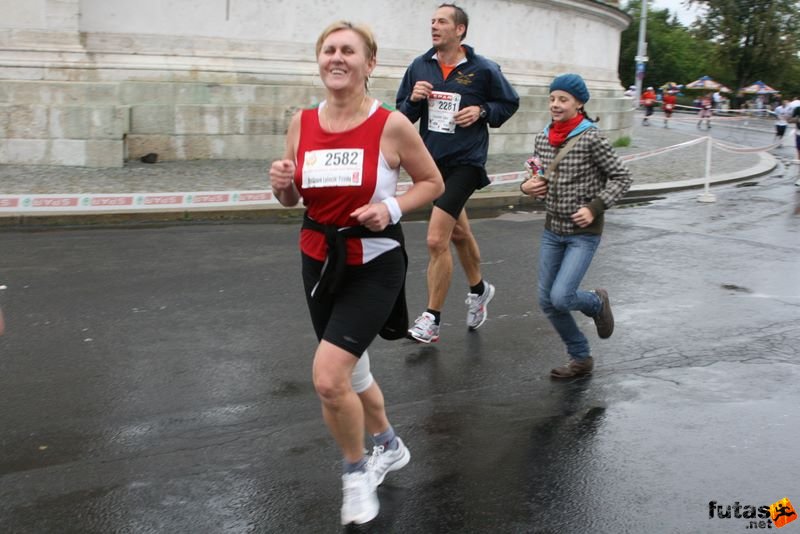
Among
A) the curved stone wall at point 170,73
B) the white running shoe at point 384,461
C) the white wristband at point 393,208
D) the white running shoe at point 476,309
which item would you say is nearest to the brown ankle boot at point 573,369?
the white running shoe at point 476,309

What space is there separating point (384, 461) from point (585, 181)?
216cm

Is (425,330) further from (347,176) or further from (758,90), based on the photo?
(758,90)

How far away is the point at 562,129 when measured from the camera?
5.41 m

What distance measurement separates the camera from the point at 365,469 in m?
3.85

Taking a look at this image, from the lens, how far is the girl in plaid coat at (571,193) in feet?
17.4

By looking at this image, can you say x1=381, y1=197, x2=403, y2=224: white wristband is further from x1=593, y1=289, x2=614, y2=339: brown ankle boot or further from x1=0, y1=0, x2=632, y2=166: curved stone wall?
x1=0, y1=0, x2=632, y2=166: curved stone wall

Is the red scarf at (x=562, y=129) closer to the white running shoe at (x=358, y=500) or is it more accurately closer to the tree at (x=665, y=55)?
the white running shoe at (x=358, y=500)

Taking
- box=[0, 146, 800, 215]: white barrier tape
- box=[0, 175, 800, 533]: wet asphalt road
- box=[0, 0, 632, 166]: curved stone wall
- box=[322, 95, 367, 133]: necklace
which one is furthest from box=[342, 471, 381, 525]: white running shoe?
box=[0, 0, 632, 166]: curved stone wall

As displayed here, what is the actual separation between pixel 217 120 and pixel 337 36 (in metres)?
11.4

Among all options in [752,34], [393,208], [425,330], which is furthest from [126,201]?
[752,34]

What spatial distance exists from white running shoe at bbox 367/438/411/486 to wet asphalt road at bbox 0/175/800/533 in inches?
3.3

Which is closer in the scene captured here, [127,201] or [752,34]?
[127,201]

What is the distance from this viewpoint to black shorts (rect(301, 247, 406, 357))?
3.71 meters

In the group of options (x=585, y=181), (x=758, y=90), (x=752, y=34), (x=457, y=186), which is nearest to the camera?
(x=585, y=181)
